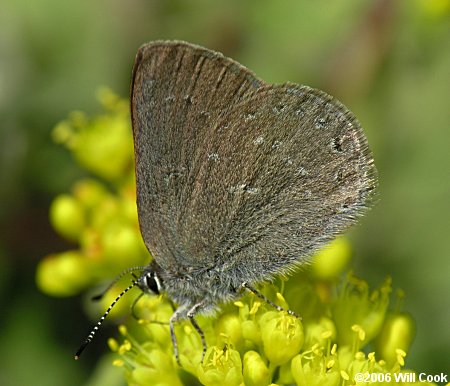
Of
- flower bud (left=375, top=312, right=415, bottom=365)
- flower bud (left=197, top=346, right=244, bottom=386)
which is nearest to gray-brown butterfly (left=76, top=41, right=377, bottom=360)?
flower bud (left=197, top=346, right=244, bottom=386)

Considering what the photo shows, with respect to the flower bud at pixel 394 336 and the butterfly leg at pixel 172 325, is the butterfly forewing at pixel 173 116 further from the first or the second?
the flower bud at pixel 394 336

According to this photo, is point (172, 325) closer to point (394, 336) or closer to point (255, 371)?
point (255, 371)

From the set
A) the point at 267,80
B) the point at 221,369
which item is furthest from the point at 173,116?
the point at 267,80

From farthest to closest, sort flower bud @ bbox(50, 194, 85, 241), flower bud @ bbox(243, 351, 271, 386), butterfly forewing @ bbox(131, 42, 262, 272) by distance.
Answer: flower bud @ bbox(50, 194, 85, 241)
butterfly forewing @ bbox(131, 42, 262, 272)
flower bud @ bbox(243, 351, 271, 386)

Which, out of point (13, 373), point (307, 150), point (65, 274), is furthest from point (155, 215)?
point (13, 373)

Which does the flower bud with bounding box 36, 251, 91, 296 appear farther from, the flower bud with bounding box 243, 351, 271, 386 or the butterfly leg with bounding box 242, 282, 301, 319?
the flower bud with bounding box 243, 351, 271, 386

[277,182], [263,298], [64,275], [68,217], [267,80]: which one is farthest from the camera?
[267,80]
